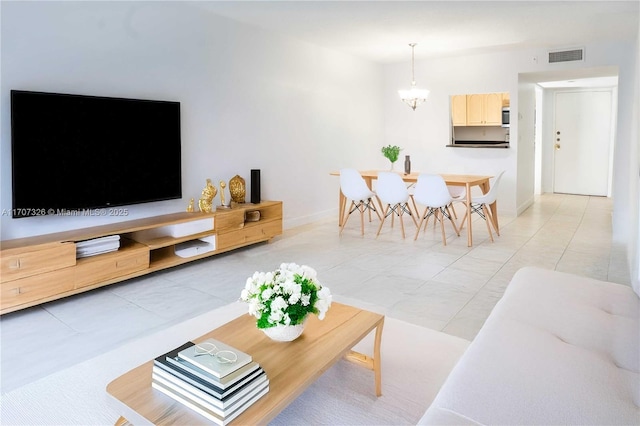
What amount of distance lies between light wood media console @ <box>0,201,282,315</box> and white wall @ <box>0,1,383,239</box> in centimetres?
31

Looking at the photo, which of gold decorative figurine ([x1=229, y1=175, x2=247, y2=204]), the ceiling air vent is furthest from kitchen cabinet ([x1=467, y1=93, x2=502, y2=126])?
gold decorative figurine ([x1=229, y1=175, x2=247, y2=204])

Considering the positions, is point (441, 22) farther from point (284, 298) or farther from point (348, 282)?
point (284, 298)

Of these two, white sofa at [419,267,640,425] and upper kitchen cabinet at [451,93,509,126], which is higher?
upper kitchen cabinet at [451,93,509,126]

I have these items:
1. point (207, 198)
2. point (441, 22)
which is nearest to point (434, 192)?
point (441, 22)

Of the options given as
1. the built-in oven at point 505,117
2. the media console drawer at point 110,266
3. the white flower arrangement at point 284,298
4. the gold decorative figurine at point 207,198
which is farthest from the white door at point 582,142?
the white flower arrangement at point 284,298

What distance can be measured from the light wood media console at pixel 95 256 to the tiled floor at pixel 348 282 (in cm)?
12

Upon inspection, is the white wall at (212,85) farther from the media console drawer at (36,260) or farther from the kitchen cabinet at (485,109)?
the kitchen cabinet at (485,109)

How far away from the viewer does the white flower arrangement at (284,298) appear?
173 cm

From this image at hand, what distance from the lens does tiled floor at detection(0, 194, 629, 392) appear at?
2.70m

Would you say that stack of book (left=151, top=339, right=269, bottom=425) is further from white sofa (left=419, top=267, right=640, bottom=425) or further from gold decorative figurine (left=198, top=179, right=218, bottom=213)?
gold decorative figurine (left=198, top=179, right=218, bottom=213)

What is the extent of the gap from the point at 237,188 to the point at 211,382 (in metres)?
3.56

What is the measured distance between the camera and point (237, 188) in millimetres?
4840

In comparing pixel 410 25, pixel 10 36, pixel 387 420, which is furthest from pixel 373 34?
pixel 387 420

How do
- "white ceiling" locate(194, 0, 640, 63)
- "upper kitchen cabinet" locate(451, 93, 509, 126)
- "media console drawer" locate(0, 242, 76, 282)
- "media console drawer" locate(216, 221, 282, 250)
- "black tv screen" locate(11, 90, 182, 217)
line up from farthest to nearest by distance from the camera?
"upper kitchen cabinet" locate(451, 93, 509, 126)
"media console drawer" locate(216, 221, 282, 250)
"white ceiling" locate(194, 0, 640, 63)
"black tv screen" locate(11, 90, 182, 217)
"media console drawer" locate(0, 242, 76, 282)
